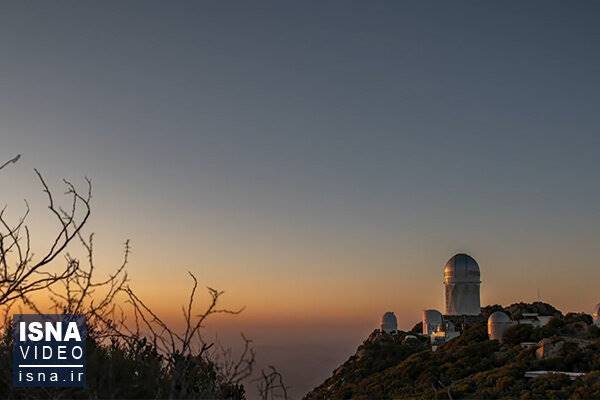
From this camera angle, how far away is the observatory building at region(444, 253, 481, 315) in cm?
5831

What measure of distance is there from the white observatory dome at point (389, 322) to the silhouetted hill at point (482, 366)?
7.43 m

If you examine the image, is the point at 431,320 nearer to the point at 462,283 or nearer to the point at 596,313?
the point at 462,283

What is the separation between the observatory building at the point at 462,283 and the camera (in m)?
58.3

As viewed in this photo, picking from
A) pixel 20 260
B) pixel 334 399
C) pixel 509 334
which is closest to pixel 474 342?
pixel 509 334

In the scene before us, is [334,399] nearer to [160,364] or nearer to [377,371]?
[377,371]

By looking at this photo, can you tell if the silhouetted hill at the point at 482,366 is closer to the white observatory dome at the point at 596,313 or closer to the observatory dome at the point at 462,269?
the white observatory dome at the point at 596,313

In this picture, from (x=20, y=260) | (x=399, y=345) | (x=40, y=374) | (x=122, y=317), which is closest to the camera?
(x=20, y=260)

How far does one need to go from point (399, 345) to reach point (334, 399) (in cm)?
1410

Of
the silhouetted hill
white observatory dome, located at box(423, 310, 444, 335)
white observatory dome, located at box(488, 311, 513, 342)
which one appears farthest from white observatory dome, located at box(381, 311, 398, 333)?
white observatory dome, located at box(488, 311, 513, 342)

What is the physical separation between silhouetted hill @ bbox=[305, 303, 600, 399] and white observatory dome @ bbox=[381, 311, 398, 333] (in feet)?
24.4

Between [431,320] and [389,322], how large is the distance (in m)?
6.56

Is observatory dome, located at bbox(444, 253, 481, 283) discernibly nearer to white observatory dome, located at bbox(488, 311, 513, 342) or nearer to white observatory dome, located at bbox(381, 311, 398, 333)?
white observatory dome, located at bbox(381, 311, 398, 333)

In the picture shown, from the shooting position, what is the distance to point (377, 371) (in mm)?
48625

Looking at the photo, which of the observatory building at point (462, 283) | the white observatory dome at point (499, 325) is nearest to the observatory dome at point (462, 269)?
the observatory building at point (462, 283)
